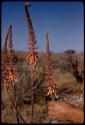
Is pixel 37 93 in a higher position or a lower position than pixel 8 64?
lower

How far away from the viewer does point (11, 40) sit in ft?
8.81

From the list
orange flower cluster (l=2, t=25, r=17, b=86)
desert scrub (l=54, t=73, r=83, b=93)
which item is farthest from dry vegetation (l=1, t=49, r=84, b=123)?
orange flower cluster (l=2, t=25, r=17, b=86)

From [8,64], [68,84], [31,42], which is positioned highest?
[31,42]

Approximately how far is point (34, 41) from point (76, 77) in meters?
7.63

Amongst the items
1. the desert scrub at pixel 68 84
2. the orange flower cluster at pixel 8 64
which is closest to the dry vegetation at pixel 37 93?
the desert scrub at pixel 68 84

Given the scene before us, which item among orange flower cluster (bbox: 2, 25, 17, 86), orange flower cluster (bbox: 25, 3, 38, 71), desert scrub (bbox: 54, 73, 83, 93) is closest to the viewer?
orange flower cluster (bbox: 25, 3, 38, 71)

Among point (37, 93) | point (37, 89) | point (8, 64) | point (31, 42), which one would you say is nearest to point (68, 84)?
point (37, 89)

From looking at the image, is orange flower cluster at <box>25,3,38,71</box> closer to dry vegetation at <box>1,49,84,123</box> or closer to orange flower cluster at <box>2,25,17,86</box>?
orange flower cluster at <box>2,25,17,86</box>

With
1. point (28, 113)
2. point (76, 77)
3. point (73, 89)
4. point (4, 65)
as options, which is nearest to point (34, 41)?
point (4, 65)

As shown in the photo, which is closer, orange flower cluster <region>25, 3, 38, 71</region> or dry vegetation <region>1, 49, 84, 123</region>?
orange flower cluster <region>25, 3, 38, 71</region>

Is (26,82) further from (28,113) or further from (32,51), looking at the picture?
(32,51)

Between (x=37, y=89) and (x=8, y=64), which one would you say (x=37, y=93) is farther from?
(x=8, y=64)

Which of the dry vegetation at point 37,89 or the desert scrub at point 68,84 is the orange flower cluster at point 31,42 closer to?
the dry vegetation at point 37,89

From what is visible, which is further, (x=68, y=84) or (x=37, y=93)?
(x=68, y=84)
